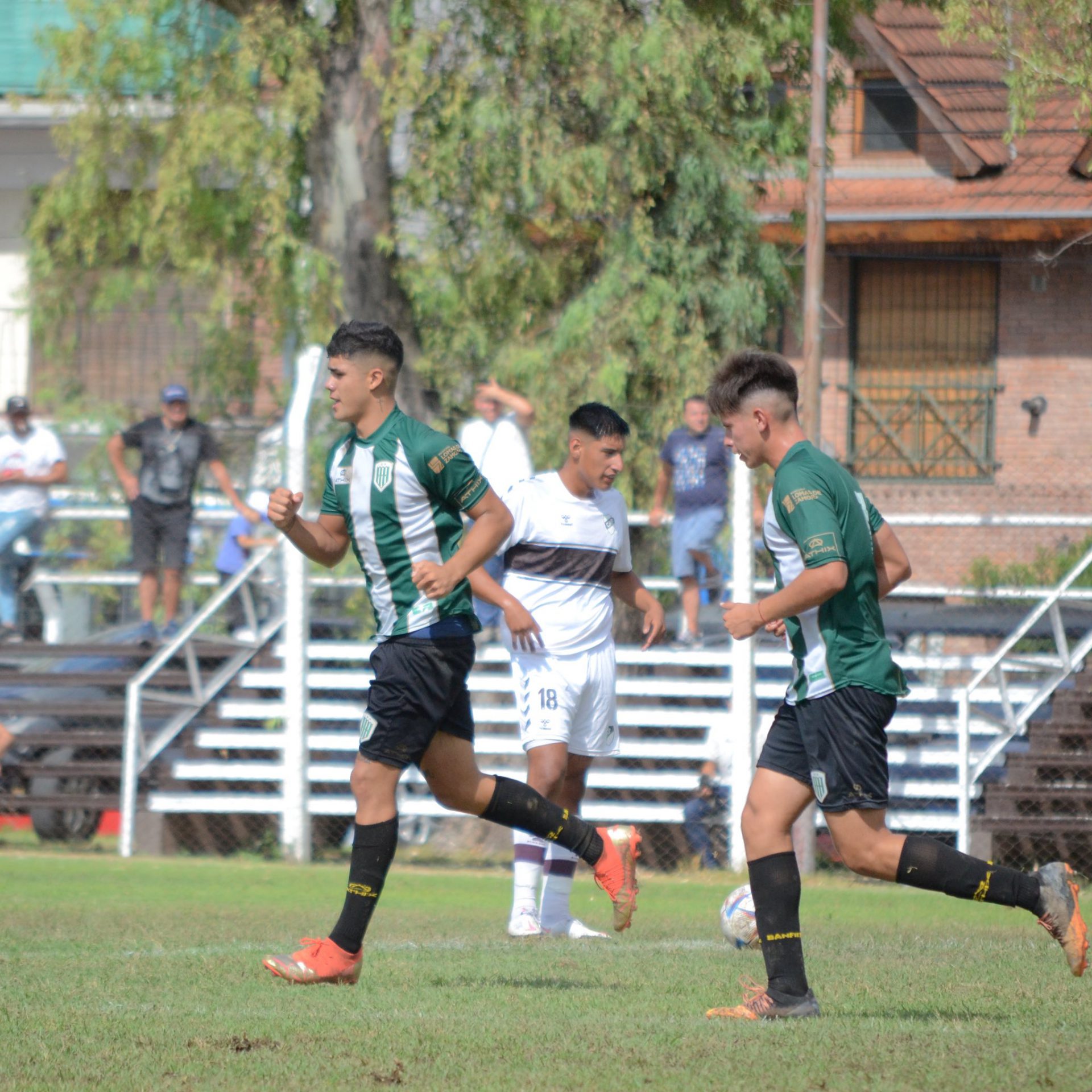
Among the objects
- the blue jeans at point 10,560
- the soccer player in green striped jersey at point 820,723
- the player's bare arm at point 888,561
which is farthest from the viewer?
the blue jeans at point 10,560

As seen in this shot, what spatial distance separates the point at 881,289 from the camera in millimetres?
21906

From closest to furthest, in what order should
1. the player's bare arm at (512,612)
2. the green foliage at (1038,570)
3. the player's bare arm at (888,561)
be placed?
the player's bare arm at (888,561)
the player's bare arm at (512,612)
the green foliage at (1038,570)

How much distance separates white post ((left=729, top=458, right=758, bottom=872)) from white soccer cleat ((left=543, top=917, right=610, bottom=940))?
11.7 feet

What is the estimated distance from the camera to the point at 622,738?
13.1 metres

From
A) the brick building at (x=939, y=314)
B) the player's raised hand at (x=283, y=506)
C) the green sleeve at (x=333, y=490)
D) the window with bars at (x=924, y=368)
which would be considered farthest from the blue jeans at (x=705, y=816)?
the window with bars at (x=924, y=368)

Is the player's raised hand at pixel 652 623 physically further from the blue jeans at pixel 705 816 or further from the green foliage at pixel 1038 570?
the green foliage at pixel 1038 570

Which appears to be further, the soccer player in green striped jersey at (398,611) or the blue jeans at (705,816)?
the blue jeans at (705,816)

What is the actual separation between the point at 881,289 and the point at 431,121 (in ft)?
27.7

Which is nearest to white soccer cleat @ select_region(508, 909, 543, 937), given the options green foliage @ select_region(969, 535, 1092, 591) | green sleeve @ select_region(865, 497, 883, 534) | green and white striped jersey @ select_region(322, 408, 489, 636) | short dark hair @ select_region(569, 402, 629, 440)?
short dark hair @ select_region(569, 402, 629, 440)

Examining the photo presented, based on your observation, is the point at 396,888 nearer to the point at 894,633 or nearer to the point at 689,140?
the point at 894,633

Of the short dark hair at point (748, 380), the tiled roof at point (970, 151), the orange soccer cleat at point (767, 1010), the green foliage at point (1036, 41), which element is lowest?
the orange soccer cleat at point (767, 1010)

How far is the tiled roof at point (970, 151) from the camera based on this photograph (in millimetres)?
14742

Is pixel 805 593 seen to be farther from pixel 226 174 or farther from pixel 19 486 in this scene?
pixel 226 174

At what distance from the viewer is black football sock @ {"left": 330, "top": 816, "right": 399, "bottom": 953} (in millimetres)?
6293
